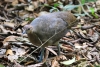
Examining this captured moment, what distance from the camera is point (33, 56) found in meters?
4.32

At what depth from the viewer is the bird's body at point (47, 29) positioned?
12.5 ft

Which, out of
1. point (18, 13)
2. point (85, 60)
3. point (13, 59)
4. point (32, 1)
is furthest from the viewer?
point (32, 1)

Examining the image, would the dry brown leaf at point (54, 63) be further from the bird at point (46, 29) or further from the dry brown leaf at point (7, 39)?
the dry brown leaf at point (7, 39)

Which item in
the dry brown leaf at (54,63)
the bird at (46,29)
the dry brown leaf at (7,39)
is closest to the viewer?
the bird at (46,29)

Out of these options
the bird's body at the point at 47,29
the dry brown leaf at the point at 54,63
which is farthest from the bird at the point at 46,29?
the dry brown leaf at the point at 54,63

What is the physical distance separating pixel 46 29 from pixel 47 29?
2cm

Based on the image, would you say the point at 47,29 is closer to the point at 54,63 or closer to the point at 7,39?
the point at 54,63

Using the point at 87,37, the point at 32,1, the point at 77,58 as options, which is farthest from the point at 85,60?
the point at 32,1

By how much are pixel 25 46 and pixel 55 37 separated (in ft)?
2.16

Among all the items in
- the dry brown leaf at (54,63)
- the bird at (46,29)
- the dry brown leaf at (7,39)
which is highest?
the bird at (46,29)

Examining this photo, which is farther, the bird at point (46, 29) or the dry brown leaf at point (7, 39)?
the dry brown leaf at point (7, 39)

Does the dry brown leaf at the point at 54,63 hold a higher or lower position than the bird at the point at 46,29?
lower

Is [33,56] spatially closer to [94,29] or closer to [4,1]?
[94,29]

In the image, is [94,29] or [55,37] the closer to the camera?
[55,37]
